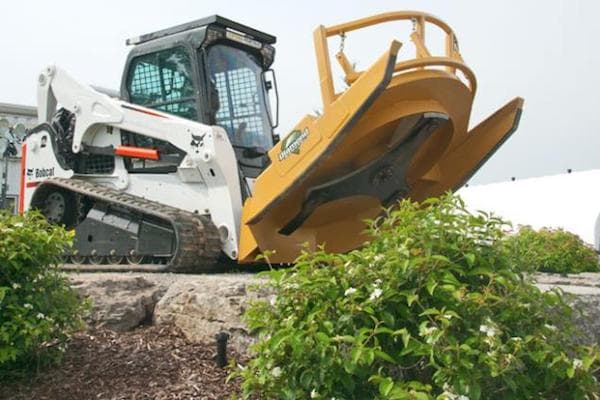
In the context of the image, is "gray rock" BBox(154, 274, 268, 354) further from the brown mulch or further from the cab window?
the cab window

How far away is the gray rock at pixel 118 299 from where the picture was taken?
4.38m

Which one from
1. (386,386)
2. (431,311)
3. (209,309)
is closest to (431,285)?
(431,311)

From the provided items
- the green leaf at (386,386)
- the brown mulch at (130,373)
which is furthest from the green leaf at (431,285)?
the brown mulch at (130,373)

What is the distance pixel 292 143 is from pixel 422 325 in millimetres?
3444

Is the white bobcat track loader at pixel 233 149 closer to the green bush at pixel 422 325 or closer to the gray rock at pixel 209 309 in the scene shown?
the gray rock at pixel 209 309

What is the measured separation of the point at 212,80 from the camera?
7328mm

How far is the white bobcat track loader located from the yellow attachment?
1cm

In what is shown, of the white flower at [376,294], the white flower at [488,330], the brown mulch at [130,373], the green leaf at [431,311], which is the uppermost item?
the white flower at [376,294]

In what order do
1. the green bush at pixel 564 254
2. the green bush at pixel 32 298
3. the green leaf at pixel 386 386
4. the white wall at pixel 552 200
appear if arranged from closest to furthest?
the green leaf at pixel 386 386 → the green bush at pixel 32 298 → the green bush at pixel 564 254 → the white wall at pixel 552 200

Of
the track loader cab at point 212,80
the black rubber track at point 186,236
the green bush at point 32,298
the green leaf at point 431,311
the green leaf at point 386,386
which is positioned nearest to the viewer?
the green leaf at point 386,386

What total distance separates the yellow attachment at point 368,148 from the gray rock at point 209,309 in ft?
4.93

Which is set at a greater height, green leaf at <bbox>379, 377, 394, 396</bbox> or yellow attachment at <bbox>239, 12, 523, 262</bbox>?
yellow attachment at <bbox>239, 12, 523, 262</bbox>

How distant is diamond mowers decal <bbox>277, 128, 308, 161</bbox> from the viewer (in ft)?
18.5

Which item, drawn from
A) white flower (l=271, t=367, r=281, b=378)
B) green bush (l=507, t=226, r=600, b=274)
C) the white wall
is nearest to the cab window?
green bush (l=507, t=226, r=600, b=274)
